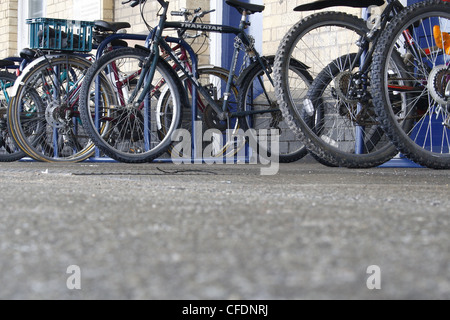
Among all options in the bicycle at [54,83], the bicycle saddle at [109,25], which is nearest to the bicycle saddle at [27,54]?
the bicycle at [54,83]

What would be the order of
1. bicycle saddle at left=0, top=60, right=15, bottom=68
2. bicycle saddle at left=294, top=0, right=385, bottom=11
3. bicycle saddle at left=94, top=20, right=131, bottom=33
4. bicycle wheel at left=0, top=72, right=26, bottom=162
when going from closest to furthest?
bicycle saddle at left=294, top=0, right=385, bottom=11, bicycle saddle at left=94, top=20, right=131, bottom=33, bicycle wheel at left=0, top=72, right=26, bottom=162, bicycle saddle at left=0, top=60, right=15, bottom=68

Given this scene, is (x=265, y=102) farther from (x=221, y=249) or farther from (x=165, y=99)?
(x=221, y=249)

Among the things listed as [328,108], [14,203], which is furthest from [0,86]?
[14,203]

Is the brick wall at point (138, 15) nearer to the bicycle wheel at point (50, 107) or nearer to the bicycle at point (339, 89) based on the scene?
the bicycle wheel at point (50, 107)

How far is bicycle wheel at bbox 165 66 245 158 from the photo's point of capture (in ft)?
14.3

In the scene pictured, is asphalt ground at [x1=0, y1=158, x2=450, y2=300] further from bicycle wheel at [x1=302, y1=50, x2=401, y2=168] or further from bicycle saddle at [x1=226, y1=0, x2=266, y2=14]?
bicycle saddle at [x1=226, y1=0, x2=266, y2=14]

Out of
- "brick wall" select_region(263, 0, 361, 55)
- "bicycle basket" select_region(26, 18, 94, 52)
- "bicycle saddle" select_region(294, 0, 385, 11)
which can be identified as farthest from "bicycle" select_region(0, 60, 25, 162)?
"bicycle saddle" select_region(294, 0, 385, 11)

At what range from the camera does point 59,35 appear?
14.9 feet

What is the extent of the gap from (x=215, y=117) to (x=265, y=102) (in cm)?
34

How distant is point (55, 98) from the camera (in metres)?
4.67

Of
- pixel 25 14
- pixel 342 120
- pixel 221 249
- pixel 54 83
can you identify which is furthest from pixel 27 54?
pixel 25 14

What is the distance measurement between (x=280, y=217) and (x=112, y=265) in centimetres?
46

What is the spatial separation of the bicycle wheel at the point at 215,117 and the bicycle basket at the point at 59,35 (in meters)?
0.72
